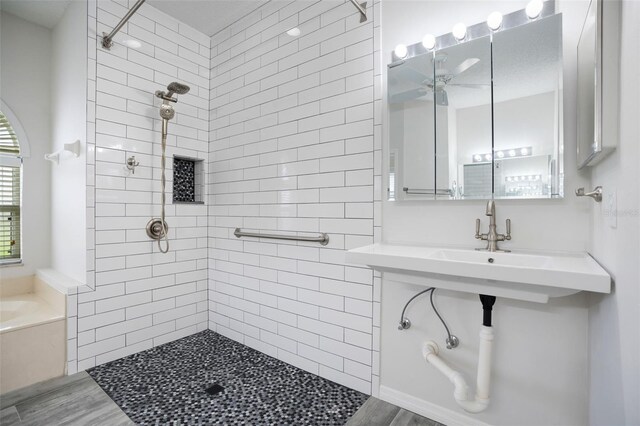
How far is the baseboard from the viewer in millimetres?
1591

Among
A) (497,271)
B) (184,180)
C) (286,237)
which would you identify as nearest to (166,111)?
(184,180)

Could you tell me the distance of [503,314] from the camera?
150cm

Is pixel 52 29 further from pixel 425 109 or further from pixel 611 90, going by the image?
pixel 611 90

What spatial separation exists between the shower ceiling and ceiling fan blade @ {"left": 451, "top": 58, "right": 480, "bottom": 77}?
1.69 m

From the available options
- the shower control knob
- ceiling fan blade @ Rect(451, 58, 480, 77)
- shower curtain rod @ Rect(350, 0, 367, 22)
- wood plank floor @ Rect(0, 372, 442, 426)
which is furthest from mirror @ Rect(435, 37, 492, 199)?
wood plank floor @ Rect(0, 372, 442, 426)

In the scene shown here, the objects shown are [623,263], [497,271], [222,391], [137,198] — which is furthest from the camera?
[137,198]

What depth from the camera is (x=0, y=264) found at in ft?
8.45

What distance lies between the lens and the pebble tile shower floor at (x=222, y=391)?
1683 millimetres

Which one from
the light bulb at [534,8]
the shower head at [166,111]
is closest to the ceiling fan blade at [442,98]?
the light bulb at [534,8]

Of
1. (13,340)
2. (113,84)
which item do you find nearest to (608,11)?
(113,84)

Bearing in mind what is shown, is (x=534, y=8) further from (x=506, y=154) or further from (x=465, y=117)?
(x=506, y=154)

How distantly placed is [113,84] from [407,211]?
2303 mm

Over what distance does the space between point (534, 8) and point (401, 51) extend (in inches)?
24.4

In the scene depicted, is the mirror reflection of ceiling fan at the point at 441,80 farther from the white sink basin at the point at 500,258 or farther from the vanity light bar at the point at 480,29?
the white sink basin at the point at 500,258
